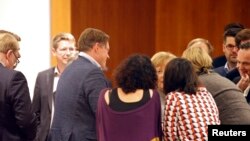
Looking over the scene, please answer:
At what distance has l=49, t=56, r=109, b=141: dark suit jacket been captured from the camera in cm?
352

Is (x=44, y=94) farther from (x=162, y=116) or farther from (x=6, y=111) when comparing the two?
(x=162, y=116)

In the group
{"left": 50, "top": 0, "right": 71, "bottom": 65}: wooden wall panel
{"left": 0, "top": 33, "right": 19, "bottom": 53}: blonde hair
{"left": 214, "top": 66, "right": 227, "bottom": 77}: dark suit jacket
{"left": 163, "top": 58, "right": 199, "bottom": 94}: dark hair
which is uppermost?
{"left": 50, "top": 0, "right": 71, "bottom": 65}: wooden wall panel

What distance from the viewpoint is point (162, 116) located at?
3.36m

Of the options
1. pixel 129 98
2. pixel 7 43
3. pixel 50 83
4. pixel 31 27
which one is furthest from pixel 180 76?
pixel 31 27

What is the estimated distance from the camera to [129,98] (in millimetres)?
3271

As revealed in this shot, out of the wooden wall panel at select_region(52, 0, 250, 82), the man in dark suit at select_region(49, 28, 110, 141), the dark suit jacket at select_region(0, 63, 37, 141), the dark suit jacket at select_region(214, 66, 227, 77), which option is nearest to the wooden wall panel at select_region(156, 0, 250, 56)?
the wooden wall panel at select_region(52, 0, 250, 82)

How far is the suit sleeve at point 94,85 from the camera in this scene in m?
3.48

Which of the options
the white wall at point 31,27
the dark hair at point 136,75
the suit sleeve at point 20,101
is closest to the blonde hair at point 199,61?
the dark hair at point 136,75

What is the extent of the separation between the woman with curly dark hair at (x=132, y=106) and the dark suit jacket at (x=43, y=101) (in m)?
1.13

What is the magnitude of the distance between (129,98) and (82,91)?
41cm

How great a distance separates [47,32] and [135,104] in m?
2.67

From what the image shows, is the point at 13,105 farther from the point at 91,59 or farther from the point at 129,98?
the point at 129,98

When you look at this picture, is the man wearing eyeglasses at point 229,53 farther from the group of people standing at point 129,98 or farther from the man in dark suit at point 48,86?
the man in dark suit at point 48,86

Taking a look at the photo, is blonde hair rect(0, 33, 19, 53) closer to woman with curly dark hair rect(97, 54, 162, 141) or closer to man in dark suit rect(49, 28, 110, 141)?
man in dark suit rect(49, 28, 110, 141)
